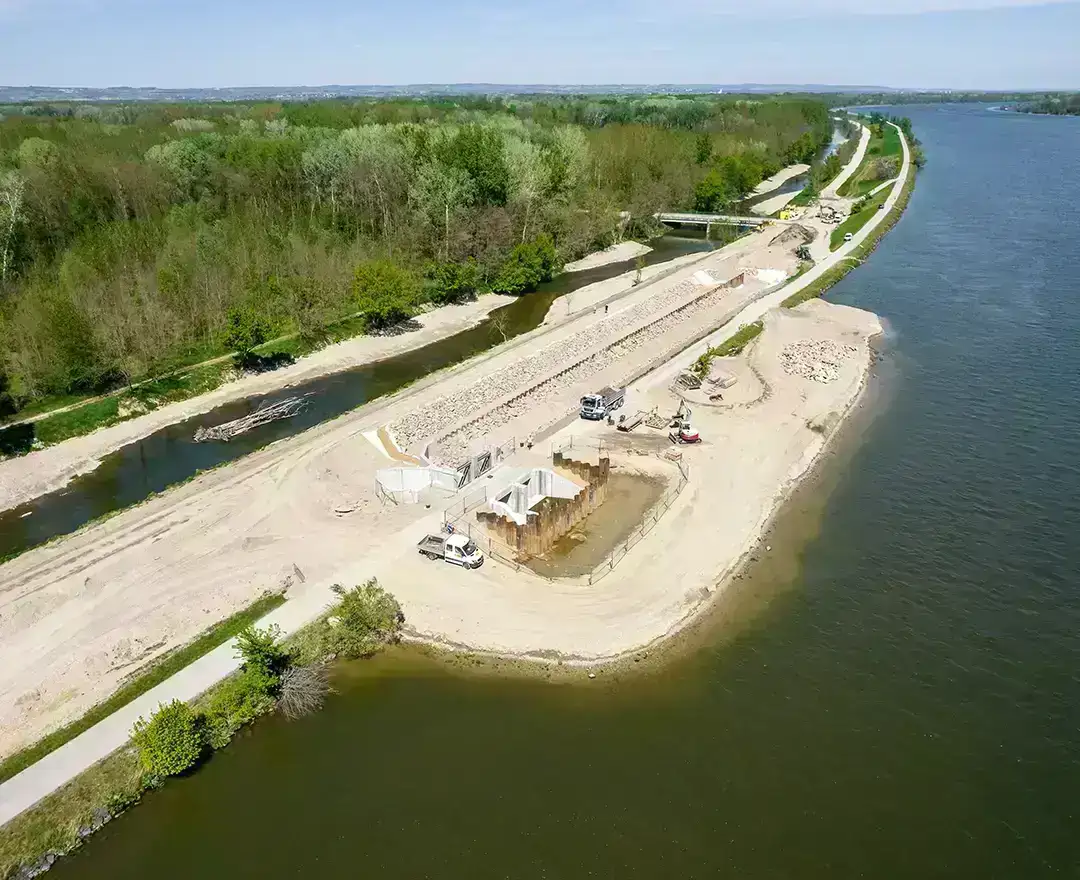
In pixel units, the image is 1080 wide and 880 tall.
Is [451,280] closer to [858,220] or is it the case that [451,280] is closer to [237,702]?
[237,702]

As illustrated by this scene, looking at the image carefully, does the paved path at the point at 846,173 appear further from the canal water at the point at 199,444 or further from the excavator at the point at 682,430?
the excavator at the point at 682,430

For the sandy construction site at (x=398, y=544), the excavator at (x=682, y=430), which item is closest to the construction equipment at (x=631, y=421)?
the sandy construction site at (x=398, y=544)

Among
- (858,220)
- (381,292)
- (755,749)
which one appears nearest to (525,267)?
(381,292)

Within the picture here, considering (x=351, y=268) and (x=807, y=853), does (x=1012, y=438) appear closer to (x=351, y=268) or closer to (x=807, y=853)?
(x=807, y=853)

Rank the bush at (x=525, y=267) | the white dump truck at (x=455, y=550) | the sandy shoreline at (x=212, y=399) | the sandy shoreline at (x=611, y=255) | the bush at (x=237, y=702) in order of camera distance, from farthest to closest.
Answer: the sandy shoreline at (x=611, y=255) < the bush at (x=525, y=267) < the sandy shoreline at (x=212, y=399) < the white dump truck at (x=455, y=550) < the bush at (x=237, y=702)

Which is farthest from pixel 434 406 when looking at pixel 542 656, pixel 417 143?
pixel 417 143

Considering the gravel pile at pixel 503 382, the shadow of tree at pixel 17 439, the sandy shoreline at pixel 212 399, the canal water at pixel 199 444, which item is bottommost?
the canal water at pixel 199 444
